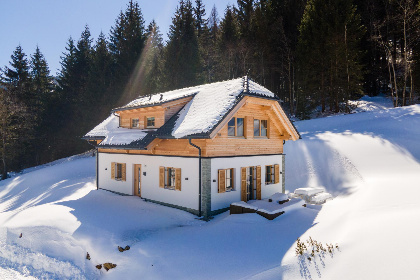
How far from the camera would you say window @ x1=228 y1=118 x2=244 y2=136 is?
535 inches

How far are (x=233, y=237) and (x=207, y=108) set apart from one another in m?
6.58

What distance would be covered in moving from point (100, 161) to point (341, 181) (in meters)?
16.6

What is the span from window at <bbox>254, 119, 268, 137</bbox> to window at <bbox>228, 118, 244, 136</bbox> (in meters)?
1.20

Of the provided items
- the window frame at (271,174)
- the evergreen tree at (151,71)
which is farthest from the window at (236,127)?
the evergreen tree at (151,71)

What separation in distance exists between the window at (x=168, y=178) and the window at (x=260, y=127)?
513 cm

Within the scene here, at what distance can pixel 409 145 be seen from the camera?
18.7m

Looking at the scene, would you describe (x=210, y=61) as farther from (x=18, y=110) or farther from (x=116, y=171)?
(x=116, y=171)

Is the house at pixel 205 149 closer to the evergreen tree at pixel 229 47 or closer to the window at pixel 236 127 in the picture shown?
the window at pixel 236 127

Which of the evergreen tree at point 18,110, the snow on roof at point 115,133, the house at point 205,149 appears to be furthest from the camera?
the evergreen tree at point 18,110

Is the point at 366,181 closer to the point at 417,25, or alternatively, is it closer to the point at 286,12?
the point at 417,25

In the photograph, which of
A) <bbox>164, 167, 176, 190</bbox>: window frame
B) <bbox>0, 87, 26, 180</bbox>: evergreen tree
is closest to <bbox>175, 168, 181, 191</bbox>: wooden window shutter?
<bbox>164, 167, 176, 190</bbox>: window frame

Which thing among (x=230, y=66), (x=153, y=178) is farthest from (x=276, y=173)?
(x=230, y=66)

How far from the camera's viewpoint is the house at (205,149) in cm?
1223

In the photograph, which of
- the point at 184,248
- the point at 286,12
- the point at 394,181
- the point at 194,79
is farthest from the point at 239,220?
the point at 286,12
